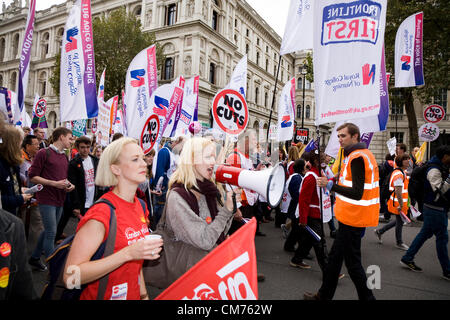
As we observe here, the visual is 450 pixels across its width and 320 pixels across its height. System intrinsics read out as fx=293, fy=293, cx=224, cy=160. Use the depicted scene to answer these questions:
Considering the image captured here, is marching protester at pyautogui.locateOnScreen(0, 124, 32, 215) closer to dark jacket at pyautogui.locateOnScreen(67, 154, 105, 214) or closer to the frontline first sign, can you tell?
dark jacket at pyautogui.locateOnScreen(67, 154, 105, 214)

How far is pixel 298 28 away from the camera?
15.8ft

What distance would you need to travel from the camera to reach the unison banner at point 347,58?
3230 millimetres

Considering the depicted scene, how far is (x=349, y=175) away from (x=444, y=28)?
1754 centimetres

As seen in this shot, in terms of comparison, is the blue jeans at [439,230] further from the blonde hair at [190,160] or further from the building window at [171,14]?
the building window at [171,14]

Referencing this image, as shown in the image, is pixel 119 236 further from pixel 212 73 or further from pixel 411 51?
pixel 212 73

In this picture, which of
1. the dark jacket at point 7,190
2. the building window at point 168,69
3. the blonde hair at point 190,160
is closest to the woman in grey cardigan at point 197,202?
the blonde hair at point 190,160

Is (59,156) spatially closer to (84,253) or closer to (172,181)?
(172,181)

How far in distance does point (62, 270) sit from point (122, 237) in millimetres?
325

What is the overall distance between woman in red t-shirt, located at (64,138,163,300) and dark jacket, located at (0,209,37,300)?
23 cm

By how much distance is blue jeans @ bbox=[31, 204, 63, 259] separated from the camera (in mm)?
3965

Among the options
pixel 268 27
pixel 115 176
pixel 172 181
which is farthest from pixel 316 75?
pixel 268 27

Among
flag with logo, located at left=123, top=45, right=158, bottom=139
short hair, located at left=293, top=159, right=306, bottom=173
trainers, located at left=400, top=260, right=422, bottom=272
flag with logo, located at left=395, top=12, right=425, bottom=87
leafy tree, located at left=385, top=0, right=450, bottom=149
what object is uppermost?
leafy tree, located at left=385, top=0, right=450, bottom=149

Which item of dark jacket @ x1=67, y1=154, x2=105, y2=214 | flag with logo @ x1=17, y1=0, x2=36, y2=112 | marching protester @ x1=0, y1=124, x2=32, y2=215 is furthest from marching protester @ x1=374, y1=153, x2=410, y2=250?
flag with logo @ x1=17, y1=0, x2=36, y2=112

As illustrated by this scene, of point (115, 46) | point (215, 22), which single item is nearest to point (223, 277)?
point (115, 46)
